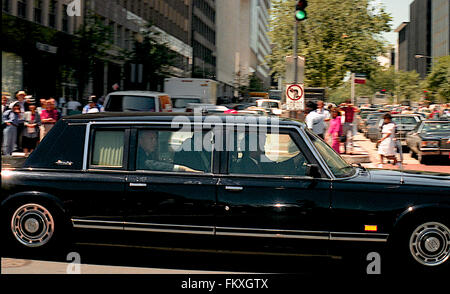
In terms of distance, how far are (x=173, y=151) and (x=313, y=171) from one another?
54.5 inches

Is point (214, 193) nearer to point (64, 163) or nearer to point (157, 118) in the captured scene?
point (157, 118)

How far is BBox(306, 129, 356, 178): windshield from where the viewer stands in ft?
20.6

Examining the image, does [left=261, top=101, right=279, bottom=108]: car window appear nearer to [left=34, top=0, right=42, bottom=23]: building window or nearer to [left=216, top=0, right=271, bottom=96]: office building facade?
[left=34, top=0, right=42, bottom=23]: building window

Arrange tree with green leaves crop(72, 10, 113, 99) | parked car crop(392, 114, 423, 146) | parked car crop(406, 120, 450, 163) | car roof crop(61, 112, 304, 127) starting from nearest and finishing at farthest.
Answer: car roof crop(61, 112, 304, 127) → parked car crop(406, 120, 450, 163) → parked car crop(392, 114, 423, 146) → tree with green leaves crop(72, 10, 113, 99)

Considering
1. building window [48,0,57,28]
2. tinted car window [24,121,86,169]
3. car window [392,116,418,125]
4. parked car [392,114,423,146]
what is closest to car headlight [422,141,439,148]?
parked car [392,114,423,146]

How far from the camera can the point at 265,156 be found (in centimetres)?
627

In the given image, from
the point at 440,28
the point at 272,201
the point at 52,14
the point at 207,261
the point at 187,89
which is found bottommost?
the point at 207,261

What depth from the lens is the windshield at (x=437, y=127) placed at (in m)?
22.0

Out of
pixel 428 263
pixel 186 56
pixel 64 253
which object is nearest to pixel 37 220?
pixel 64 253

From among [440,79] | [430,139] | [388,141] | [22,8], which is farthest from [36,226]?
[440,79]

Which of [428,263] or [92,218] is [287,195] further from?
[92,218]

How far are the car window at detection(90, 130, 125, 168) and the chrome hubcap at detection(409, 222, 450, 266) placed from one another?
2903 millimetres

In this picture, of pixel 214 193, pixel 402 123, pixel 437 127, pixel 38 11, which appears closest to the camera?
pixel 214 193

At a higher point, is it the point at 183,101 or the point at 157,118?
the point at 183,101
